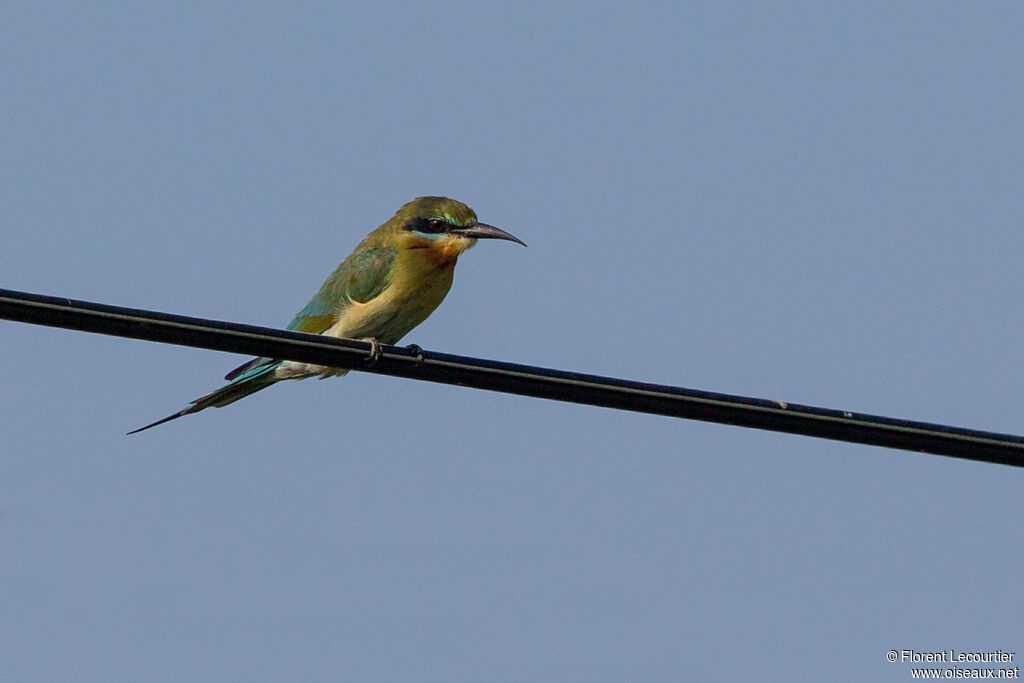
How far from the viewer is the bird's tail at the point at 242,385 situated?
7.23 m

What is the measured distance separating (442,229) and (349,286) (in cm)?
62

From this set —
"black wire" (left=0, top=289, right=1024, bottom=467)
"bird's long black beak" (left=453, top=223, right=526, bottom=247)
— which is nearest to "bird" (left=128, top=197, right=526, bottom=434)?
"bird's long black beak" (left=453, top=223, right=526, bottom=247)

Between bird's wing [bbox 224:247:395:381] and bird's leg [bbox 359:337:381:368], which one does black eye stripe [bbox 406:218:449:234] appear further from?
bird's leg [bbox 359:337:381:368]

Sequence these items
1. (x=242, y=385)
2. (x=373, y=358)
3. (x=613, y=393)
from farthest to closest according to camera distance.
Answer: (x=242, y=385) → (x=373, y=358) → (x=613, y=393)

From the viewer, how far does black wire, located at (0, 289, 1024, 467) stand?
3.77 m

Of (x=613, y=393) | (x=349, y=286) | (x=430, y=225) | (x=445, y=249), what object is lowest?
(x=613, y=393)

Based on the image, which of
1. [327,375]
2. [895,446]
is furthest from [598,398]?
[327,375]

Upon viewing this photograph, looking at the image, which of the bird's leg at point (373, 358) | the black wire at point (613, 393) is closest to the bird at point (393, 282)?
the bird's leg at point (373, 358)

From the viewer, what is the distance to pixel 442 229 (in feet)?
26.6

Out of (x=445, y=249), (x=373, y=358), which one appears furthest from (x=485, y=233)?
(x=373, y=358)

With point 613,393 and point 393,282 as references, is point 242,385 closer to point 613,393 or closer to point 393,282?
point 393,282

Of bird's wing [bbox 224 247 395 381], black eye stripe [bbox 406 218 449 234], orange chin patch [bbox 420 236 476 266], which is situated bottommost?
bird's wing [bbox 224 247 395 381]

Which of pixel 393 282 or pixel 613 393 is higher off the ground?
pixel 393 282

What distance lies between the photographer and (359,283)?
791cm
